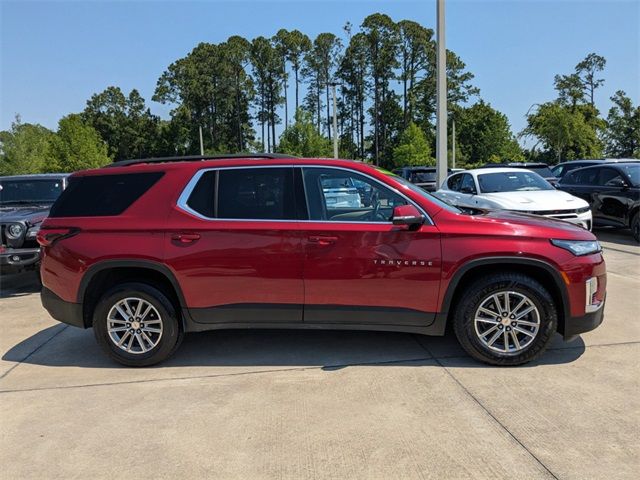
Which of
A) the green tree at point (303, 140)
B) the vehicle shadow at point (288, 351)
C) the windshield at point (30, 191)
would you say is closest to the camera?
the vehicle shadow at point (288, 351)

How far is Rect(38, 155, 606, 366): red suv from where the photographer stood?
4086 mm

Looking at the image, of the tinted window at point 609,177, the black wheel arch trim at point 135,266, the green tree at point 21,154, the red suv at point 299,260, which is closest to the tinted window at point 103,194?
the red suv at point 299,260

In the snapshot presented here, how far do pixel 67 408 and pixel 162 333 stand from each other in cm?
95

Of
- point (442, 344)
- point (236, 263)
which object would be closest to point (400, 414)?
point (442, 344)

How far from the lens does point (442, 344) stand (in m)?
4.79

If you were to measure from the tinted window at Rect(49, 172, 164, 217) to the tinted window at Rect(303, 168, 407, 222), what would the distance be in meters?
1.41

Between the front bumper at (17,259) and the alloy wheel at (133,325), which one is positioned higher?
the front bumper at (17,259)

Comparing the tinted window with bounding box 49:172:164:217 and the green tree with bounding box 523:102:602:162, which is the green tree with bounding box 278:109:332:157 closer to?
the green tree with bounding box 523:102:602:162

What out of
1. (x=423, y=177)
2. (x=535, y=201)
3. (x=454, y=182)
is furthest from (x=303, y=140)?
(x=535, y=201)

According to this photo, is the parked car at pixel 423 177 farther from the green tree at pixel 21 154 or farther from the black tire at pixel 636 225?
the green tree at pixel 21 154

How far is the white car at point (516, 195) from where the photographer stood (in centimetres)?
888

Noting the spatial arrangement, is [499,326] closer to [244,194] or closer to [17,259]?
[244,194]

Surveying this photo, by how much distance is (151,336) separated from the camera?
14.7 feet

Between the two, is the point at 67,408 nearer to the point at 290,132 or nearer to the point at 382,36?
the point at 290,132
